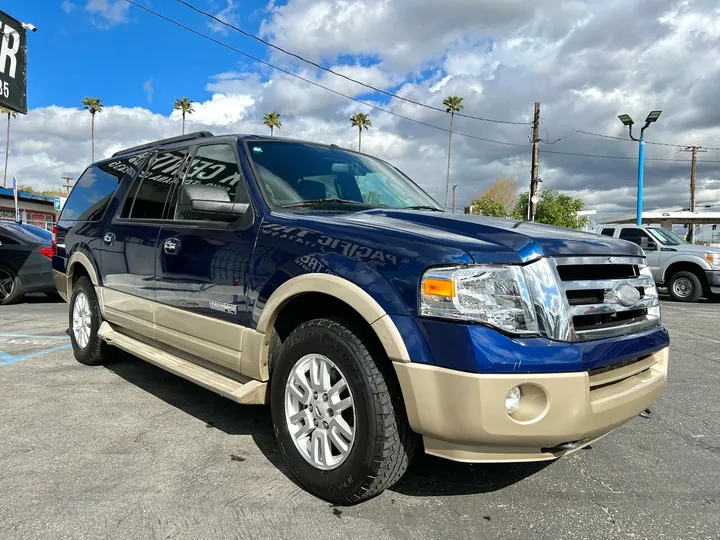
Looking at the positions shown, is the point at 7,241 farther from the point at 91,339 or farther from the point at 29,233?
the point at 91,339

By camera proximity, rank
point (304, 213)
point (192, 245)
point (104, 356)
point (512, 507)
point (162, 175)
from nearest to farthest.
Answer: point (512, 507) → point (304, 213) → point (192, 245) → point (162, 175) → point (104, 356)

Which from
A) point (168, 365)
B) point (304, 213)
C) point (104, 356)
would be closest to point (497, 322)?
point (304, 213)

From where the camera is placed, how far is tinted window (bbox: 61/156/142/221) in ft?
15.9

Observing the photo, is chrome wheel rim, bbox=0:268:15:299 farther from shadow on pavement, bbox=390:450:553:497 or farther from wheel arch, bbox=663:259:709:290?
wheel arch, bbox=663:259:709:290

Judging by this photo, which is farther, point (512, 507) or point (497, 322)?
point (512, 507)

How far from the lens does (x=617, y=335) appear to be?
2465 mm

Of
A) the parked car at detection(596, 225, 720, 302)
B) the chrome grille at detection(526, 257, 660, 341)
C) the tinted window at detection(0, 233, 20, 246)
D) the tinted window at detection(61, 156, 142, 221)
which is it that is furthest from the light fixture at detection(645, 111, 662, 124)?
the tinted window at detection(0, 233, 20, 246)

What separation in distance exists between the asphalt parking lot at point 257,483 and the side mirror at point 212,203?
1382mm

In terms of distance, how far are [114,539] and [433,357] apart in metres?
1.53

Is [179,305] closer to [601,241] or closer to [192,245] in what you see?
[192,245]

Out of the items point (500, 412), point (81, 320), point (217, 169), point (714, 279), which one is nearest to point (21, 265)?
point (81, 320)

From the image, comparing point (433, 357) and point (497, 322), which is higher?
point (497, 322)

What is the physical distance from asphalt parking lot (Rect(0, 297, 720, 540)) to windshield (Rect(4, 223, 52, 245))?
6232 mm

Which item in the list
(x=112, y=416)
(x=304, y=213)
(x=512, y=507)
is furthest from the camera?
(x=112, y=416)
